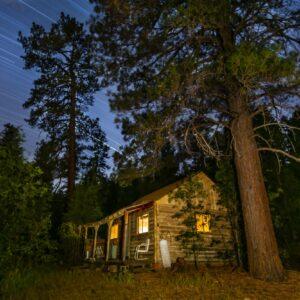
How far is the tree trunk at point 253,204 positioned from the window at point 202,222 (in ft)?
26.0

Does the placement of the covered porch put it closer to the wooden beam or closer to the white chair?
the white chair

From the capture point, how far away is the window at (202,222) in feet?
56.0

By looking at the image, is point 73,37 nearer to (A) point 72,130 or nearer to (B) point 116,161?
(A) point 72,130

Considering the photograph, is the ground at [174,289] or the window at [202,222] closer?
the ground at [174,289]

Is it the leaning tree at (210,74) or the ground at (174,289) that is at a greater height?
the leaning tree at (210,74)

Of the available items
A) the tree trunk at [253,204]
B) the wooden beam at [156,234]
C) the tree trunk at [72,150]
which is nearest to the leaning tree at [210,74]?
the tree trunk at [253,204]

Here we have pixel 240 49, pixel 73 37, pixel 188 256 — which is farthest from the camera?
pixel 73 37

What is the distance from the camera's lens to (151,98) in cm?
977

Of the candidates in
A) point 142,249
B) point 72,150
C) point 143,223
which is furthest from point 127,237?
point 72,150

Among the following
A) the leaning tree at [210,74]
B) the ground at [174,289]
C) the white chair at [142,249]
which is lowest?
the ground at [174,289]

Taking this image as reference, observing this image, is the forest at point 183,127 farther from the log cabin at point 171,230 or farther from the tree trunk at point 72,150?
the tree trunk at point 72,150

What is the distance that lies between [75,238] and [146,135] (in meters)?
10.4

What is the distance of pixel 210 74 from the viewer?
9812mm

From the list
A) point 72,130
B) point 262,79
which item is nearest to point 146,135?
point 262,79
